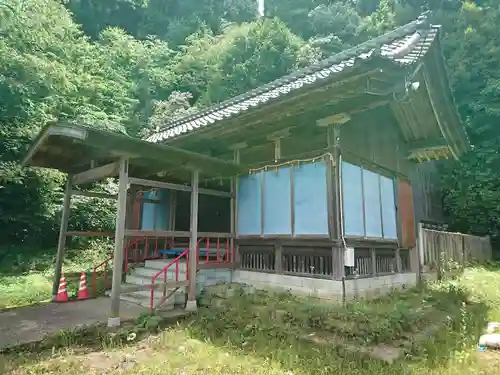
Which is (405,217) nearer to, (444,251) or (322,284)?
(444,251)

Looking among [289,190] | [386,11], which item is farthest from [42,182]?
[386,11]

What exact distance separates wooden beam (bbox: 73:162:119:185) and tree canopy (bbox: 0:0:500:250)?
5852 mm

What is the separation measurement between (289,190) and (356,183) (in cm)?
143

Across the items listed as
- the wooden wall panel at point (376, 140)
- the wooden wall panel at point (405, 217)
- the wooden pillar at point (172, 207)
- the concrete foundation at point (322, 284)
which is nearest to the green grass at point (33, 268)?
the wooden pillar at point (172, 207)

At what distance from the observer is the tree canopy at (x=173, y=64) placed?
11805 millimetres

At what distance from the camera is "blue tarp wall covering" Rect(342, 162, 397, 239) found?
22.2 feet

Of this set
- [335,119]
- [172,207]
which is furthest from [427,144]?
[172,207]

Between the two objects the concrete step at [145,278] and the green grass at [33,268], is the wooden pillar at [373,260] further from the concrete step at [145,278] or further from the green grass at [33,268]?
the green grass at [33,268]

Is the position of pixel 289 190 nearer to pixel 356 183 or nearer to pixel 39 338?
pixel 356 183

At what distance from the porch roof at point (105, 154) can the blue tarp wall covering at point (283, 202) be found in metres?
0.64

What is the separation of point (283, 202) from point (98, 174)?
384 cm

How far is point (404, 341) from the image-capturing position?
465 cm

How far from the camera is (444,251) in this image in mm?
10414

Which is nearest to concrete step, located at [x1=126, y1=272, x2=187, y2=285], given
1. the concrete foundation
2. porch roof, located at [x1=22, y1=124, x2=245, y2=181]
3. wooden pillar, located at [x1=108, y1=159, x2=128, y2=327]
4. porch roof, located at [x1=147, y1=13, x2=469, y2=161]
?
the concrete foundation
